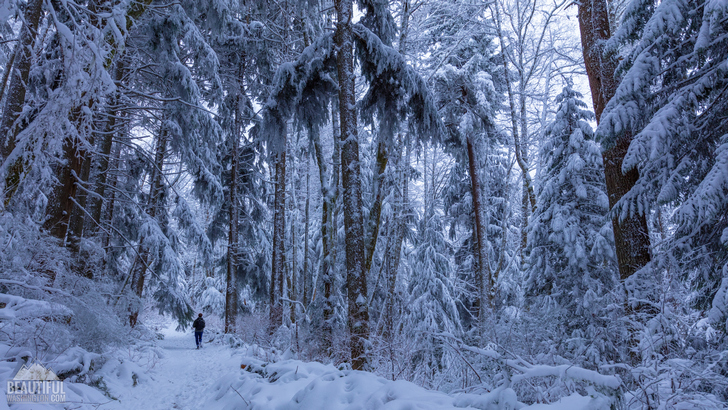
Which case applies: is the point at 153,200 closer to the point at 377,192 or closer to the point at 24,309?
the point at 377,192

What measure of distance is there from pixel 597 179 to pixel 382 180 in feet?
17.3

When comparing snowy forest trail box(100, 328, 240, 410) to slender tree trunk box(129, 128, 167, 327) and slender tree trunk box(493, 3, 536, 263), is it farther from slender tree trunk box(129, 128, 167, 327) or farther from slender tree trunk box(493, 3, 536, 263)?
slender tree trunk box(493, 3, 536, 263)

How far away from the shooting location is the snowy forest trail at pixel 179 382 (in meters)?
5.98

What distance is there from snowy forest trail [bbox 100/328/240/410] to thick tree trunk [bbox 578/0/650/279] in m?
7.14

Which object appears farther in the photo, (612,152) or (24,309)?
(612,152)

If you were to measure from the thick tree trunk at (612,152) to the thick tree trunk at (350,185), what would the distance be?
416cm

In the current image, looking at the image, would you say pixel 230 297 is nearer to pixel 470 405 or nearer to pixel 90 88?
pixel 90 88

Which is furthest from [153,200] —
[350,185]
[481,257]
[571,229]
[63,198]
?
[571,229]

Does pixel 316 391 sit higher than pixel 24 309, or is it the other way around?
pixel 24 309

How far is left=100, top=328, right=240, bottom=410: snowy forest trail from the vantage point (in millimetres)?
5980

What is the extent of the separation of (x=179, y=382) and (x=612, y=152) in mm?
9482

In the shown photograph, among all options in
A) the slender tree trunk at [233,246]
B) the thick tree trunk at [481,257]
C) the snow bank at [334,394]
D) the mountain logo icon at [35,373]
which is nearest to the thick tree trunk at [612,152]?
the snow bank at [334,394]

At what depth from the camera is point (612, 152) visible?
20.4 feet

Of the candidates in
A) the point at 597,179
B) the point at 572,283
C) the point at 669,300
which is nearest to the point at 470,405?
the point at 669,300
